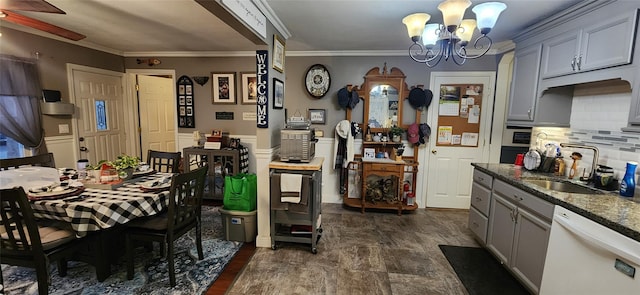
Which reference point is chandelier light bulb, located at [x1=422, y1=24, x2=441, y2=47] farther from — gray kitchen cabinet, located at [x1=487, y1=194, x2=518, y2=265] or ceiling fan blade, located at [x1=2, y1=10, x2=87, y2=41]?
ceiling fan blade, located at [x1=2, y1=10, x2=87, y2=41]

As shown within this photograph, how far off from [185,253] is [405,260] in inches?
82.9

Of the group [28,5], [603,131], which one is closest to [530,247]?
[603,131]

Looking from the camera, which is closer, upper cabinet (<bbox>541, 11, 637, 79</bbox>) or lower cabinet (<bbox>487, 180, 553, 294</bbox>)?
upper cabinet (<bbox>541, 11, 637, 79</bbox>)

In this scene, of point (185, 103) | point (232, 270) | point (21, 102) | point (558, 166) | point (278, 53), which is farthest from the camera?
point (185, 103)

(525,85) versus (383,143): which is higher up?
(525,85)

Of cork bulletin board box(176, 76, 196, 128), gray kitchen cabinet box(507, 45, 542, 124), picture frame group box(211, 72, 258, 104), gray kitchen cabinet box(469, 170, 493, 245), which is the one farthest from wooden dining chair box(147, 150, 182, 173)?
gray kitchen cabinet box(507, 45, 542, 124)

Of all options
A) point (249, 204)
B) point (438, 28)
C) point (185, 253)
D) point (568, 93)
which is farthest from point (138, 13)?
point (568, 93)

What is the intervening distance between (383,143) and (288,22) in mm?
2006

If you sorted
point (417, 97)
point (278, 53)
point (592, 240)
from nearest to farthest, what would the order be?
point (592, 240)
point (278, 53)
point (417, 97)

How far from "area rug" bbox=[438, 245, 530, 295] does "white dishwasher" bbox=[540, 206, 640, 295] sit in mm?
387

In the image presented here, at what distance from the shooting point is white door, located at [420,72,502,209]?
12.1ft

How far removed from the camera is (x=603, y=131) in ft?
7.14

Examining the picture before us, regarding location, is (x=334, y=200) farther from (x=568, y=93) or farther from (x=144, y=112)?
(x=144, y=112)

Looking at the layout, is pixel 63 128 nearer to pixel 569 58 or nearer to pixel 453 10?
pixel 453 10
